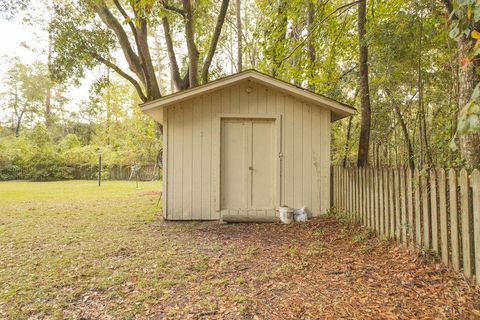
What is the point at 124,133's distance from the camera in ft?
77.9

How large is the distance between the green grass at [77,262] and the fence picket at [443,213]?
2866mm

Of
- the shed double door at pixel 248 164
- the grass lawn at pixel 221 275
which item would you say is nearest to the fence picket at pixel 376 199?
the grass lawn at pixel 221 275

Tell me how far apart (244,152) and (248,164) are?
0.90ft

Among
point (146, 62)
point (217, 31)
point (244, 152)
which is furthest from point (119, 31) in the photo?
point (244, 152)

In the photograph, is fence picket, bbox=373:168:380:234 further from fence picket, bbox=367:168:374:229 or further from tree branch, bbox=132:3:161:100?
tree branch, bbox=132:3:161:100

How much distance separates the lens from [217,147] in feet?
20.5

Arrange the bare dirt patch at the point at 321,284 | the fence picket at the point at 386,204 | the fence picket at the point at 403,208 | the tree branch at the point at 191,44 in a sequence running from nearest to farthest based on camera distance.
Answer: the bare dirt patch at the point at 321,284
the fence picket at the point at 403,208
the fence picket at the point at 386,204
the tree branch at the point at 191,44

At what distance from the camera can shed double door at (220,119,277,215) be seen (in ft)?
20.9

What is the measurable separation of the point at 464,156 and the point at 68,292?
454 cm

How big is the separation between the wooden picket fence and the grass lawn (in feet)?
0.60

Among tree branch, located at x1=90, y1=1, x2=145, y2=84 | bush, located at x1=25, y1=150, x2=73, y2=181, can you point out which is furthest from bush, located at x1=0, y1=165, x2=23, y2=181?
tree branch, located at x1=90, y1=1, x2=145, y2=84

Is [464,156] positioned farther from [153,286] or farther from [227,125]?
[227,125]

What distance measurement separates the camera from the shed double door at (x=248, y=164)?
250 inches

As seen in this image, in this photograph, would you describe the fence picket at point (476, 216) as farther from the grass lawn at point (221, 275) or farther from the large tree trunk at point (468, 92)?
Answer: the large tree trunk at point (468, 92)
